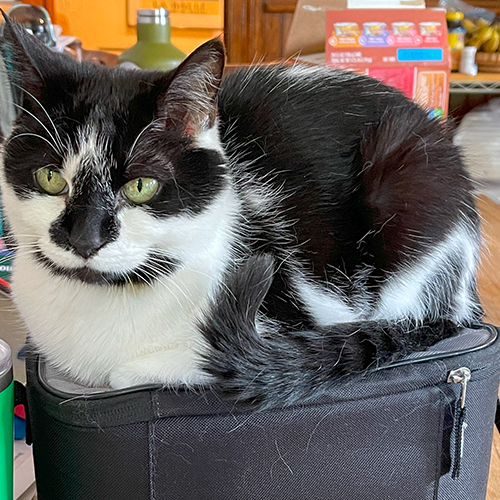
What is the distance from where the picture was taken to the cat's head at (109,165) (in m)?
0.61

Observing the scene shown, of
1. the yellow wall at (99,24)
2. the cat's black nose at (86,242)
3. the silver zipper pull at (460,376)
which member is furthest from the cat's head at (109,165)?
the yellow wall at (99,24)

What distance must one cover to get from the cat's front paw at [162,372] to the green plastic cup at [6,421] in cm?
11

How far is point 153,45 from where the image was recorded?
4.65 feet

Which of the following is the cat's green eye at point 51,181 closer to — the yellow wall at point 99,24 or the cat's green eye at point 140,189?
the cat's green eye at point 140,189

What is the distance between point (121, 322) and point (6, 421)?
16 centimetres

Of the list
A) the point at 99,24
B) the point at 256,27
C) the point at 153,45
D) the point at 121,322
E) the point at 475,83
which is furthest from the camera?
the point at 256,27

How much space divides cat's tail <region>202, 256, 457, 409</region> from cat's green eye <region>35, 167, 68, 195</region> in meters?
0.21

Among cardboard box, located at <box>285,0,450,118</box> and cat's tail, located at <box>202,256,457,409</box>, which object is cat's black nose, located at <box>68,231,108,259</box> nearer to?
cat's tail, located at <box>202,256,457,409</box>

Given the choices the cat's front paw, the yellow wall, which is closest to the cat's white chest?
the cat's front paw

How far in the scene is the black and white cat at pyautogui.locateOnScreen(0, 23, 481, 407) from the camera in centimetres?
63

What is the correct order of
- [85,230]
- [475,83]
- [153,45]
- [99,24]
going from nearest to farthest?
[85,230]
[153,45]
[99,24]
[475,83]

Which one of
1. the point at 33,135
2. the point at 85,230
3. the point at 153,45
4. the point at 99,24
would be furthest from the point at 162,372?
the point at 99,24

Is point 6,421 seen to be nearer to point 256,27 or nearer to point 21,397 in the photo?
point 21,397

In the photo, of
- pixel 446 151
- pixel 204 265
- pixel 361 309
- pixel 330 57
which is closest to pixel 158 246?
pixel 204 265
